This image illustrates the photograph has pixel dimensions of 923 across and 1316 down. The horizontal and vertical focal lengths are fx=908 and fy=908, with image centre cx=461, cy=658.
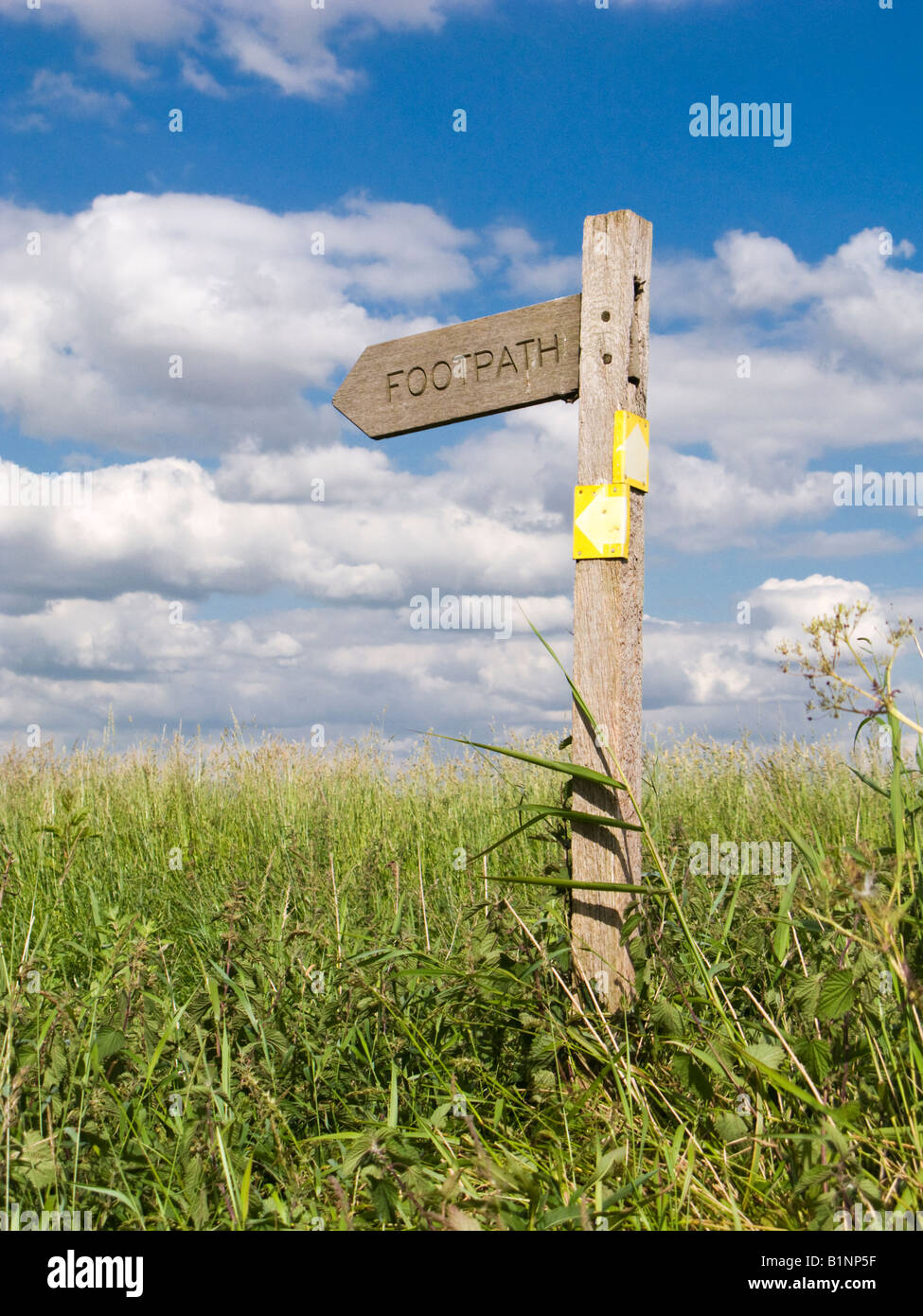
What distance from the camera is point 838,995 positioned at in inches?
71.6

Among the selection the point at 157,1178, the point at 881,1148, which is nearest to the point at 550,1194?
the point at 881,1148

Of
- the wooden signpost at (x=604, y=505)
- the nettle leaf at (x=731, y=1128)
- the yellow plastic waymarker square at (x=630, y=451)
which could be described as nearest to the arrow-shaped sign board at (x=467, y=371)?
the wooden signpost at (x=604, y=505)

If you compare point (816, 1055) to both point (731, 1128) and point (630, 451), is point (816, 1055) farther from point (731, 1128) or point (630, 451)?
point (630, 451)

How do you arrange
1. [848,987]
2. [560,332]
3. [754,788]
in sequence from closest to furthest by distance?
1. [848,987]
2. [560,332]
3. [754,788]

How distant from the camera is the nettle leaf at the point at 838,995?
71.2 inches

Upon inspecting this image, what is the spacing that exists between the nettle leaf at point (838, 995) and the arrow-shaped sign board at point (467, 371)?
196cm

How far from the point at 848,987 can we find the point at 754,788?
5519mm

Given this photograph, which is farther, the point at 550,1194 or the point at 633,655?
the point at 633,655

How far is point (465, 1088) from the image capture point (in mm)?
2574

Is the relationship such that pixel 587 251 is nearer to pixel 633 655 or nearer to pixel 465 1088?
pixel 633 655

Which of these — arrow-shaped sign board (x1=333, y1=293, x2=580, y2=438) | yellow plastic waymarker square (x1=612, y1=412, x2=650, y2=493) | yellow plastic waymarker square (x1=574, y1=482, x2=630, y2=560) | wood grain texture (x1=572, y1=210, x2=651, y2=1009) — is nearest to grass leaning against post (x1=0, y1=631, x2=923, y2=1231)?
wood grain texture (x1=572, y1=210, x2=651, y2=1009)

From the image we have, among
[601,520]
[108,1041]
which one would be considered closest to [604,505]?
[601,520]

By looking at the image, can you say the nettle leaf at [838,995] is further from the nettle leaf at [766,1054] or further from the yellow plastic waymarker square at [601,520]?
the yellow plastic waymarker square at [601,520]

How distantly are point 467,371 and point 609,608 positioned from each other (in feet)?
3.36
